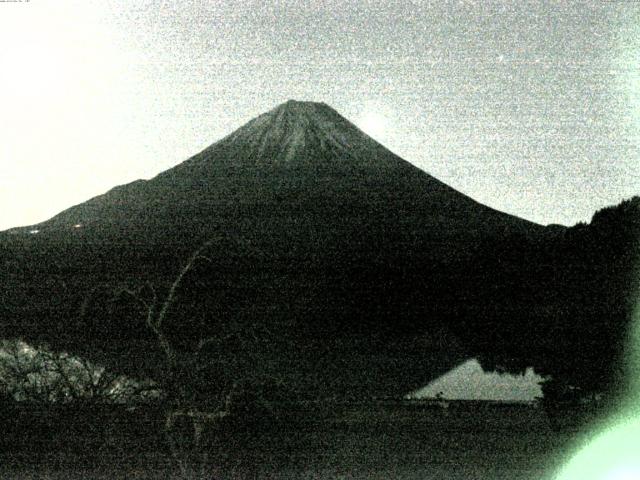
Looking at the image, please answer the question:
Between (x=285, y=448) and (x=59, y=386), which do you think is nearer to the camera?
(x=59, y=386)

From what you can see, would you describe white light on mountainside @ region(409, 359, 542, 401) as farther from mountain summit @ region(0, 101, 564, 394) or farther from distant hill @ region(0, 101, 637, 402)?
mountain summit @ region(0, 101, 564, 394)

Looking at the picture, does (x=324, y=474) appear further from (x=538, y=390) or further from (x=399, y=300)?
(x=399, y=300)

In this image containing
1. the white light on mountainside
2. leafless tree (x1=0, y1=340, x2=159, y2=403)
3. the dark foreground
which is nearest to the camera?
the dark foreground

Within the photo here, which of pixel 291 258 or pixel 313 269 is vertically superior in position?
pixel 291 258

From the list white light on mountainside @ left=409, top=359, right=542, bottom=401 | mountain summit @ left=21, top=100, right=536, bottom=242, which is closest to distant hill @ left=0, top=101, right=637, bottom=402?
mountain summit @ left=21, top=100, right=536, bottom=242

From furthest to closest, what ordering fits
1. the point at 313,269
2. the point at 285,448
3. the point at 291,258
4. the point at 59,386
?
1. the point at 291,258
2. the point at 313,269
3. the point at 285,448
4. the point at 59,386

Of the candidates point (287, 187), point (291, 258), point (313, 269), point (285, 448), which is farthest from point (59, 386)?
point (287, 187)

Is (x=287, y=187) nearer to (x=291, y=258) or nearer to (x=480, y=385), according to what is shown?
(x=291, y=258)

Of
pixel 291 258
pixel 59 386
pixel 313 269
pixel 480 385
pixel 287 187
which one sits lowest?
pixel 480 385
